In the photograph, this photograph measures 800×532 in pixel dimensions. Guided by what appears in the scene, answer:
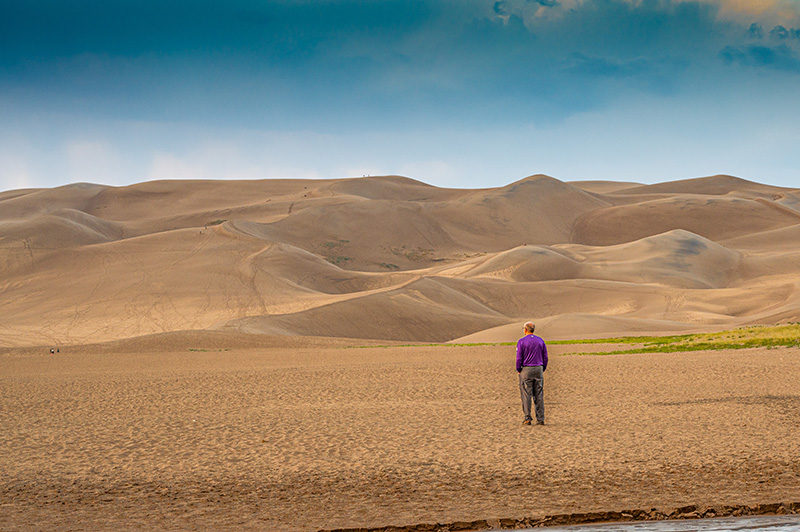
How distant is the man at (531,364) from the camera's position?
1211 centimetres

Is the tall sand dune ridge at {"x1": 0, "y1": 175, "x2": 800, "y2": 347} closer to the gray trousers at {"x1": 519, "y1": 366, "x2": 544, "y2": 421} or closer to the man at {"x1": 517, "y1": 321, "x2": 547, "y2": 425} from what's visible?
the gray trousers at {"x1": 519, "y1": 366, "x2": 544, "y2": 421}

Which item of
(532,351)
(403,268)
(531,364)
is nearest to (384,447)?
(531,364)

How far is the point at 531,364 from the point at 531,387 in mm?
578

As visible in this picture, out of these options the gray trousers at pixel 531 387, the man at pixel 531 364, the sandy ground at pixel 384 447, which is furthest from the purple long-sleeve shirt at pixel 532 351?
the sandy ground at pixel 384 447

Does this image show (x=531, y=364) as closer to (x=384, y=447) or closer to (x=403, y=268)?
(x=384, y=447)

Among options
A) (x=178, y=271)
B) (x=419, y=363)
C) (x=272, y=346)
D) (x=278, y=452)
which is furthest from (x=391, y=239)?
(x=278, y=452)

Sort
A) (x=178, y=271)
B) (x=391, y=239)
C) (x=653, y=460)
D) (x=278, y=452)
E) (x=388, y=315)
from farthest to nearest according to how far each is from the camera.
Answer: (x=391, y=239)
(x=178, y=271)
(x=388, y=315)
(x=278, y=452)
(x=653, y=460)

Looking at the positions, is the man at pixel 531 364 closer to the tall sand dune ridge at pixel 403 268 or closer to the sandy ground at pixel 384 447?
the sandy ground at pixel 384 447

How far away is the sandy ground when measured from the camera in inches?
335

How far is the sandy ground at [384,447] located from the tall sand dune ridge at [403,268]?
16814 millimetres

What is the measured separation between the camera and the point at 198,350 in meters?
31.1

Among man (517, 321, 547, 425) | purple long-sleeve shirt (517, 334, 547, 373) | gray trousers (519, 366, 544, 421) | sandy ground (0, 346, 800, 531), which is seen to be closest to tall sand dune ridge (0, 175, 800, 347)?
sandy ground (0, 346, 800, 531)

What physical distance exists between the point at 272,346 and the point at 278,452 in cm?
2146

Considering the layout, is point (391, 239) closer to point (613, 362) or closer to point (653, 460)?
point (613, 362)
